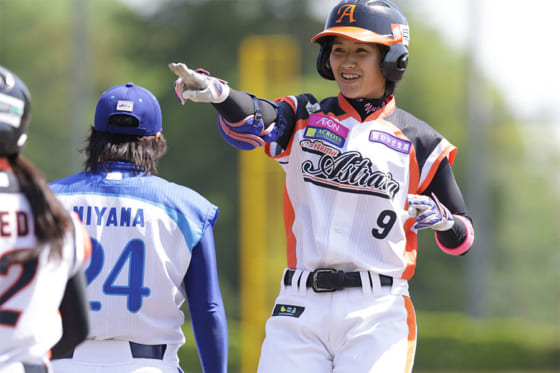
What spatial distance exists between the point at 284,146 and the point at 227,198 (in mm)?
24089

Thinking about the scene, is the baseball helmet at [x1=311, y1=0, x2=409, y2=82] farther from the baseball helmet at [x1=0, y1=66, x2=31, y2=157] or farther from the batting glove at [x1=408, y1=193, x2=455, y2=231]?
the baseball helmet at [x1=0, y1=66, x2=31, y2=157]

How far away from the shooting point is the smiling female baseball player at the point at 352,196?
3.98m

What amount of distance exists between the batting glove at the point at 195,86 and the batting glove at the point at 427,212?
95 centimetres

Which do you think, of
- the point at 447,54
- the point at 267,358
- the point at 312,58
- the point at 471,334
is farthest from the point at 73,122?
the point at 447,54

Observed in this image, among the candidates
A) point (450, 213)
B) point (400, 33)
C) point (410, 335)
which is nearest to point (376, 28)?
point (400, 33)

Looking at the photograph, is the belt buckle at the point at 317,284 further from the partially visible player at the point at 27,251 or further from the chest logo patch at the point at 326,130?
the partially visible player at the point at 27,251

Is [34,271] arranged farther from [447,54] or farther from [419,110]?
[447,54]

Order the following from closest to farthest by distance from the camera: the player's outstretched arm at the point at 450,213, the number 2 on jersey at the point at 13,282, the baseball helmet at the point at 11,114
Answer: the number 2 on jersey at the point at 13,282, the baseball helmet at the point at 11,114, the player's outstretched arm at the point at 450,213

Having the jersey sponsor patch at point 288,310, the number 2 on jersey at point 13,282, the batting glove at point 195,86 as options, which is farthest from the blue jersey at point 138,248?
the number 2 on jersey at point 13,282

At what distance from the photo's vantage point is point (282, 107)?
428 cm

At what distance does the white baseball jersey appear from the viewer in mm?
2646

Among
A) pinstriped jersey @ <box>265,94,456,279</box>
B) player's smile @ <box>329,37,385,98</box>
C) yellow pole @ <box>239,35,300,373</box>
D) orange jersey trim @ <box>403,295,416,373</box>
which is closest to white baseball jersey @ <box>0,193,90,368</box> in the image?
pinstriped jersey @ <box>265,94,456,279</box>

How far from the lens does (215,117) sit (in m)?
29.2

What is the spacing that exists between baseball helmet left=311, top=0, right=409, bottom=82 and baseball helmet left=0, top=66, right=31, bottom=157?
181 centimetres
